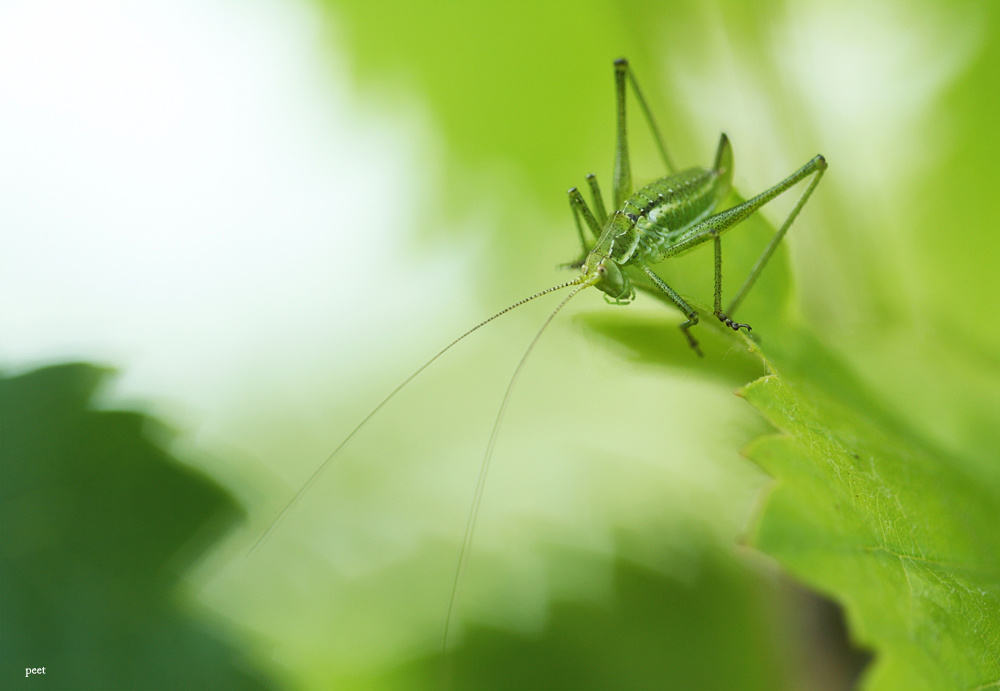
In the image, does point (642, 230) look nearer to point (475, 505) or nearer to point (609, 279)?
point (609, 279)

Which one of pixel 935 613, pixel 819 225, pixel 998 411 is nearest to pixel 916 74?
pixel 819 225

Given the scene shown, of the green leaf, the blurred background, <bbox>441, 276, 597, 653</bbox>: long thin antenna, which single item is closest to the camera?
the green leaf

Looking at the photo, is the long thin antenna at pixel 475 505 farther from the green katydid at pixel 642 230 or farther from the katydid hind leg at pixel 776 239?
the katydid hind leg at pixel 776 239

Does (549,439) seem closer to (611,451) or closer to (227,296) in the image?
(611,451)

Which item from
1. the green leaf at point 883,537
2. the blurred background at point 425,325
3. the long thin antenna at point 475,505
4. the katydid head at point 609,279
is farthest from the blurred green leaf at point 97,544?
the green leaf at point 883,537

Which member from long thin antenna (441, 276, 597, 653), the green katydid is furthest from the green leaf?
long thin antenna (441, 276, 597, 653)

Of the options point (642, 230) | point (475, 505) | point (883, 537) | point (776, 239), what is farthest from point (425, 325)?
point (883, 537)

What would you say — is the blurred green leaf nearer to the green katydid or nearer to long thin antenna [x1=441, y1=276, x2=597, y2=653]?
the green katydid
